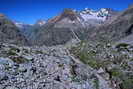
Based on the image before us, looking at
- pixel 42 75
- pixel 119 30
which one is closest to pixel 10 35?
pixel 119 30

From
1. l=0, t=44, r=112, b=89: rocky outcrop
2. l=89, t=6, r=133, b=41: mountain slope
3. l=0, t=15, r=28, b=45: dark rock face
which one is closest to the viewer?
l=0, t=44, r=112, b=89: rocky outcrop

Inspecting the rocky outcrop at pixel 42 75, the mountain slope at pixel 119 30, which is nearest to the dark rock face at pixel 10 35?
the mountain slope at pixel 119 30

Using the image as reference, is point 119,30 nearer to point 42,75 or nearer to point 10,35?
point 10,35

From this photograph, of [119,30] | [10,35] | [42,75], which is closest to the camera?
[42,75]

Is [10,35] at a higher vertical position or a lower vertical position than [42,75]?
higher

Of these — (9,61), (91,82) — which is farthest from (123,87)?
(9,61)

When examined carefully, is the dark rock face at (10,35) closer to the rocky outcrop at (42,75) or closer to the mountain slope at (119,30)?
the mountain slope at (119,30)

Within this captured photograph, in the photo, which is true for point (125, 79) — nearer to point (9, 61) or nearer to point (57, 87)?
point (57, 87)

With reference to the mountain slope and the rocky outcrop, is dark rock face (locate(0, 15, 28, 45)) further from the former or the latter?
the rocky outcrop

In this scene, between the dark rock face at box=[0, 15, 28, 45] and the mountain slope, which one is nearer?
the dark rock face at box=[0, 15, 28, 45]

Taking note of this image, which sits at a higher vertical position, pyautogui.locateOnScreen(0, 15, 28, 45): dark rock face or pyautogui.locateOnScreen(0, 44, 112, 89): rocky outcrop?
pyautogui.locateOnScreen(0, 15, 28, 45): dark rock face

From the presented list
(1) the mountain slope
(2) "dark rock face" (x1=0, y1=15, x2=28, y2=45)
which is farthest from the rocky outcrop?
(1) the mountain slope
